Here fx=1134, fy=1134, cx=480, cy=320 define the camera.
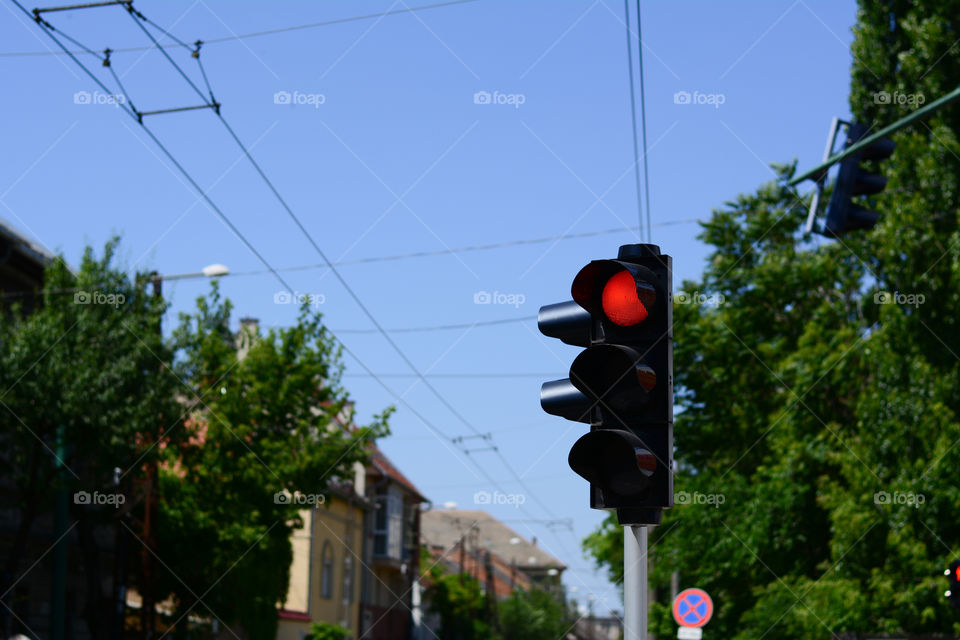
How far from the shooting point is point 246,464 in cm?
2425

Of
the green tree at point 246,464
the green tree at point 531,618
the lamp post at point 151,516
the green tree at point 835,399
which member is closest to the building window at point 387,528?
the green tree at point 531,618

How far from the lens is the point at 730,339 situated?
28.8 metres

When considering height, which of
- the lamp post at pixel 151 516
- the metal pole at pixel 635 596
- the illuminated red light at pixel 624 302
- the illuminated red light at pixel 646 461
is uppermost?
the lamp post at pixel 151 516

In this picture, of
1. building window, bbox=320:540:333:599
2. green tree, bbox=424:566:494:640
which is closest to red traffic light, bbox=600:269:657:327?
building window, bbox=320:540:333:599

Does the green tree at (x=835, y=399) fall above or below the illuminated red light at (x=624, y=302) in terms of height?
above

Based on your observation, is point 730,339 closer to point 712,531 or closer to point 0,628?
point 712,531

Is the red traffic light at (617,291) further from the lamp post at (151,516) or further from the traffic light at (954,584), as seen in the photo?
the lamp post at (151,516)

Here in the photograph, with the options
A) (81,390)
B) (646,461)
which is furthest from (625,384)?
(81,390)

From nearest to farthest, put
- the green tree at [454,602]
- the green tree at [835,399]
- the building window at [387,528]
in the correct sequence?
the green tree at [835,399]
the building window at [387,528]
the green tree at [454,602]

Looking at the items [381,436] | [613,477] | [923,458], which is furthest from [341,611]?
[613,477]

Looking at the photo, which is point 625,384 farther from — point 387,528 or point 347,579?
point 387,528

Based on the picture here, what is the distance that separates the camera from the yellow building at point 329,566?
4253cm

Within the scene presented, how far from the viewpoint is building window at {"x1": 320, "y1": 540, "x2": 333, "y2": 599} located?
45281 mm

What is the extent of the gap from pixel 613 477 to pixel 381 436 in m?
20.7
